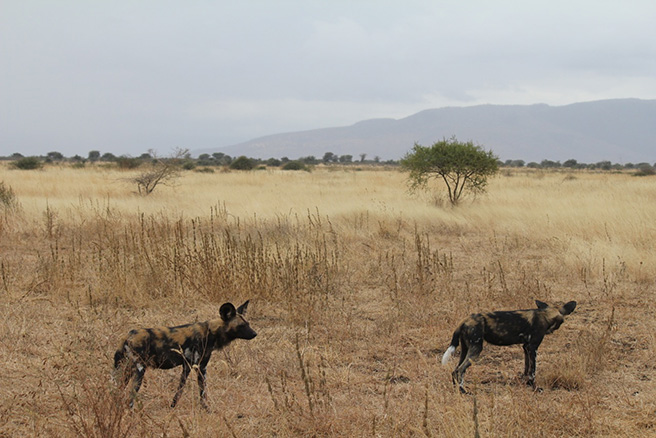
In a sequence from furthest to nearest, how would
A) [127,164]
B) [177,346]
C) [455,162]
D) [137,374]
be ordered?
[127,164] → [455,162] → [177,346] → [137,374]

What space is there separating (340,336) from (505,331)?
1808mm

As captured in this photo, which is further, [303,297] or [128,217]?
[128,217]

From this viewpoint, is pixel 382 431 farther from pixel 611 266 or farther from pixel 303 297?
pixel 611 266

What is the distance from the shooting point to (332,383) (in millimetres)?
4219

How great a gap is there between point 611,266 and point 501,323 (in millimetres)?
5305

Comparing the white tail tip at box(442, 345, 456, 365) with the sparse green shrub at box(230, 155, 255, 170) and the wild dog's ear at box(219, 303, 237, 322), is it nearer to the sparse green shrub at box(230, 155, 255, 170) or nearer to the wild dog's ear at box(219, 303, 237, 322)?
the wild dog's ear at box(219, 303, 237, 322)

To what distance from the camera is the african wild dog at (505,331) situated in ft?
13.3

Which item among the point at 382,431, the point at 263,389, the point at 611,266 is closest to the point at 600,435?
the point at 382,431

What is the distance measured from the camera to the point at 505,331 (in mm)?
4117

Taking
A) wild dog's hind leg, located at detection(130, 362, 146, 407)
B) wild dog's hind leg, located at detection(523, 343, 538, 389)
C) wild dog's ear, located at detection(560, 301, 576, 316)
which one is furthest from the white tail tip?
wild dog's hind leg, located at detection(130, 362, 146, 407)

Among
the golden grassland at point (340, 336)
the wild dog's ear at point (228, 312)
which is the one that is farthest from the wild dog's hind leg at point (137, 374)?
the wild dog's ear at point (228, 312)

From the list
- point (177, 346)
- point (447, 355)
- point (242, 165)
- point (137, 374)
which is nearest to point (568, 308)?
point (447, 355)

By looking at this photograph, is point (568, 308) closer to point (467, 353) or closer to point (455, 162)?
point (467, 353)

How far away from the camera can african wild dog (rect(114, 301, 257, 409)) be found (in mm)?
3480
